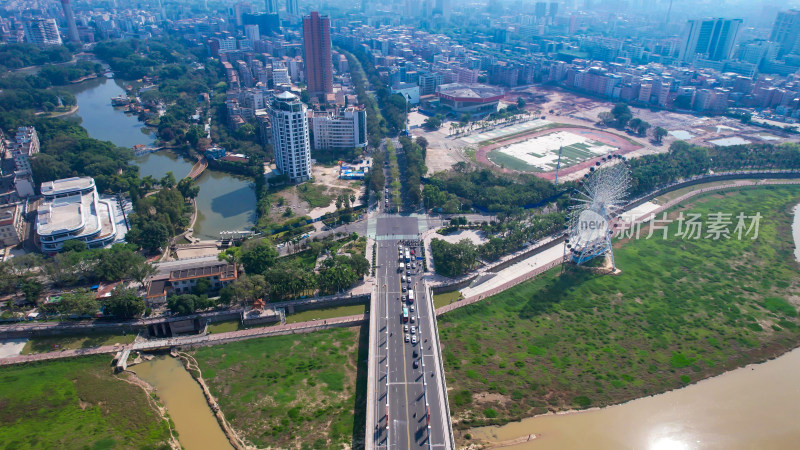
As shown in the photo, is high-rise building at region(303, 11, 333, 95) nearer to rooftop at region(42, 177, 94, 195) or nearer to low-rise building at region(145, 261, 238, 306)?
rooftop at region(42, 177, 94, 195)

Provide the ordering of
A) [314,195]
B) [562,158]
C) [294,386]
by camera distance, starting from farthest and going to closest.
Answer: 1. [562,158]
2. [314,195]
3. [294,386]

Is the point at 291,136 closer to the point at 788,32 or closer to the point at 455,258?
the point at 455,258

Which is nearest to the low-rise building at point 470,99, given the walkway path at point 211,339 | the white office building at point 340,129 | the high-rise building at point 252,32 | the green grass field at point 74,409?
the white office building at point 340,129

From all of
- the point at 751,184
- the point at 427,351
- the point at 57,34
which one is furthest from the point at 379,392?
the point at 57,34

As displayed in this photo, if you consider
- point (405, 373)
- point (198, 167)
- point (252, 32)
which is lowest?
point (198, 167)

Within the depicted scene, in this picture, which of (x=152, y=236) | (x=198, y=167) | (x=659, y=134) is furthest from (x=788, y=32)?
(x=152, y=236)
